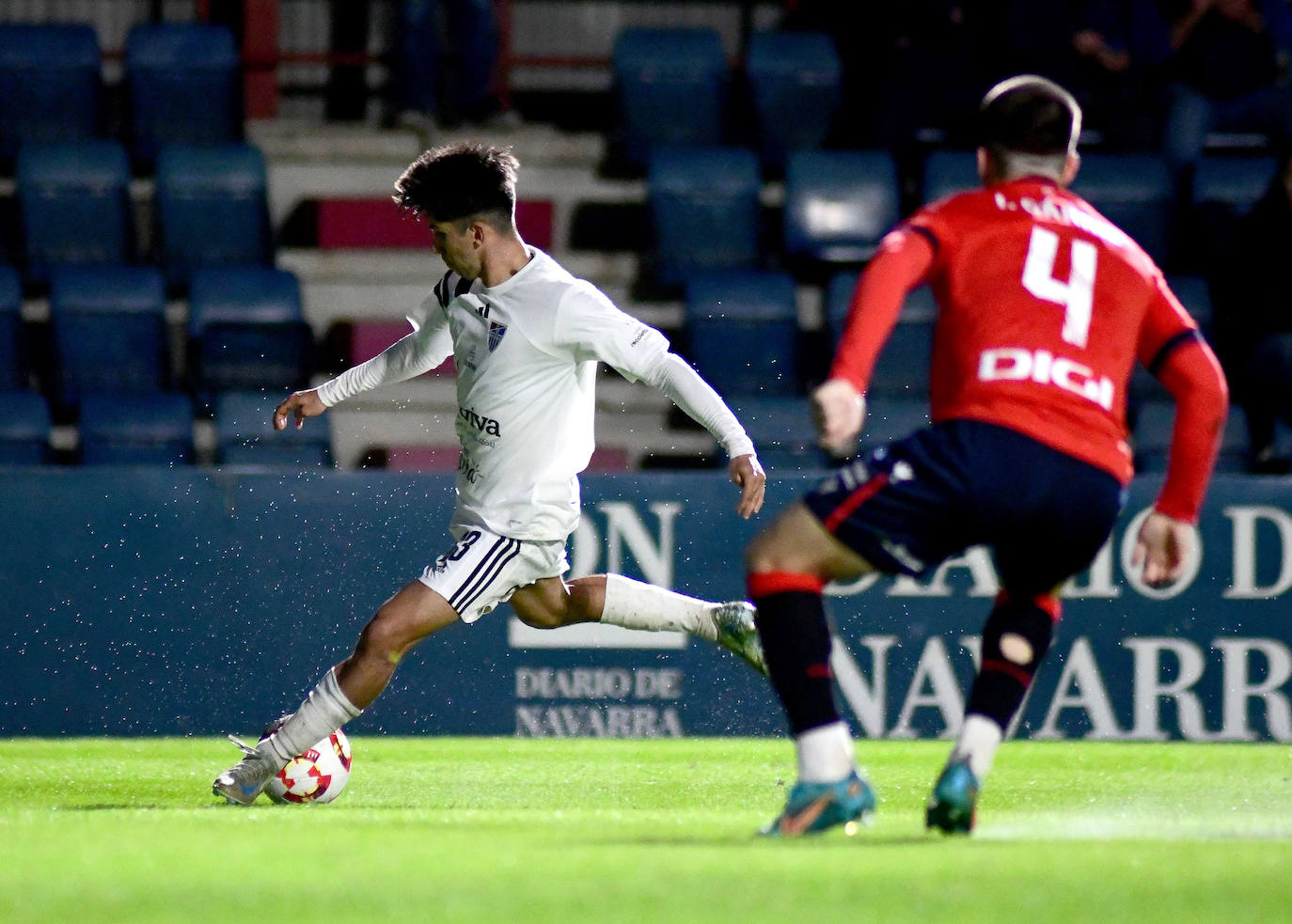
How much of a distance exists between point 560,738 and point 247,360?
305 centimetres

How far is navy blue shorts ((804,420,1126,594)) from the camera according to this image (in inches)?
152

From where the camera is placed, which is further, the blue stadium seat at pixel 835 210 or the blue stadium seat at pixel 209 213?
the blue stadium seat at pixel 835 210

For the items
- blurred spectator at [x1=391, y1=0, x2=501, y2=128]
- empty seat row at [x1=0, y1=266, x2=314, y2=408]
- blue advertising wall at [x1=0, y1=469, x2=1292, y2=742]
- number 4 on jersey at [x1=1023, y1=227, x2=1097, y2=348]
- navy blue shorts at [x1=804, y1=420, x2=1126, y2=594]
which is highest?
blurred spectator at [x1=391, y1=0, x2=501, y2=128]

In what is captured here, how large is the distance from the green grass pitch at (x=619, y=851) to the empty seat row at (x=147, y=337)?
3468mm

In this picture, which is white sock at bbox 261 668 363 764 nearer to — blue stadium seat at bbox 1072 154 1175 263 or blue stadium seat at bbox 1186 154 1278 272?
blue stadium seat at bbox 1072 154 1175 263

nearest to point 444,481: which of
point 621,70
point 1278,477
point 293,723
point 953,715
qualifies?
point 953,715

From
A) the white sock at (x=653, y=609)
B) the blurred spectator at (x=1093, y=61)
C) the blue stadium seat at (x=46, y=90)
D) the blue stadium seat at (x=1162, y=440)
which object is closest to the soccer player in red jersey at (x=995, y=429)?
the white sock at (x=653, y=609)

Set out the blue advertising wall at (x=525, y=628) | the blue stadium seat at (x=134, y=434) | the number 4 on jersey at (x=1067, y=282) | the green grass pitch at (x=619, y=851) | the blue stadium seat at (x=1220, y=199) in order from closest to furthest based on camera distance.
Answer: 1. the green grass pitch at (x=619, y=851)
2. the number 4 on jersey at (x=1067, y=282)
3. the blue advertising wall at (x=525, y=628)
4. the blue stadium seat at (x=134, y=434)
5. the blue stadium seat at (x=1220, y=199)

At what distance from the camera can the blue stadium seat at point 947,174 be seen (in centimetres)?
1066

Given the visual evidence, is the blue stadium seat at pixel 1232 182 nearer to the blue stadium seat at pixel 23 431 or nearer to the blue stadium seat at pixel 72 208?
the blue stadium seat at pixel 72 208

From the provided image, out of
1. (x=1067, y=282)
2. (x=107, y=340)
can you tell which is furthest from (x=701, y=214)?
(x=1067, y=282)

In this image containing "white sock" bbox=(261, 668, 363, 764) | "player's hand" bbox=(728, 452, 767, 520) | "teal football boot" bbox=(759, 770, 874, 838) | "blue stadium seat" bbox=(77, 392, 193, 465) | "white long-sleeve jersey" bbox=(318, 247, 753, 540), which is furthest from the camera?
"blue stadium seat" bbox=(77, 392, 193, 465)

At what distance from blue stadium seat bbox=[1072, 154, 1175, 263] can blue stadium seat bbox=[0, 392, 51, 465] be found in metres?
5.45

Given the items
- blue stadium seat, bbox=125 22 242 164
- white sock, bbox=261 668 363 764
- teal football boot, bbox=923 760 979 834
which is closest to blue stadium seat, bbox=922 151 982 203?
blue stadium seat, bbox=125 22 242 164
